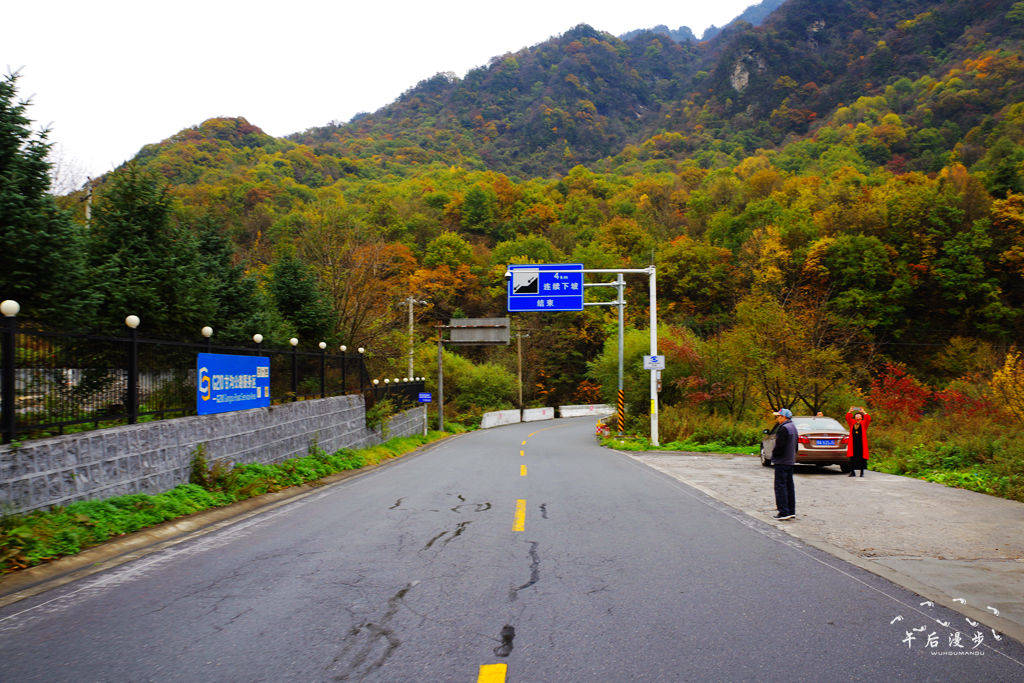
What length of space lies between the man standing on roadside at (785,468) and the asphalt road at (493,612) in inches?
32.5

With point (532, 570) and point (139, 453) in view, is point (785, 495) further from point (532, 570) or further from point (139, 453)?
point (139, 453)

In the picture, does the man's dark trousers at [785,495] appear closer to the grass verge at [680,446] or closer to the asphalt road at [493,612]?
the asphalt road at [493,612]

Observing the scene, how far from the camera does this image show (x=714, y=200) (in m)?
74.0

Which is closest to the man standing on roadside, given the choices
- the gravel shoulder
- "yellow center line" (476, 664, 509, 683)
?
the gravel shoulder

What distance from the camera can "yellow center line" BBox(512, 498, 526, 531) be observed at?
8.05m

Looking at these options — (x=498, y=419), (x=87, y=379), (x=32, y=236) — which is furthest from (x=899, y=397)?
(x=32, y=236)

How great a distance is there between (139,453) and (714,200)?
7450cm

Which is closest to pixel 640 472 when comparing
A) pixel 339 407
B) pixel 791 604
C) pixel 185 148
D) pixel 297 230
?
pixel 339 407

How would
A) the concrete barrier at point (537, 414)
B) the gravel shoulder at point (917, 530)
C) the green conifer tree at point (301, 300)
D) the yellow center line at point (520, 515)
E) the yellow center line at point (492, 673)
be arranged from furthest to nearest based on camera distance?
1. the concrete barrier at point (537, 414)
2. the green conifer tree at point (301, 300)
3. the yellow center line at point (520, 515)
4. the gravel shoulder at point (917, 530)
5. the yellow center line at point (492, 673)

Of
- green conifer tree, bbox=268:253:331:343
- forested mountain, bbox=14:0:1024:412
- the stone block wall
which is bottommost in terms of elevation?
the stone block wall

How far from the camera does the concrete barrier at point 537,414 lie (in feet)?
192

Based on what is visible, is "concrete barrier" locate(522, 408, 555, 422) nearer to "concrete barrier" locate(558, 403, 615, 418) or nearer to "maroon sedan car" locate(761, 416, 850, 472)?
"concrete barrier" locate(558, 403, 615, 418)

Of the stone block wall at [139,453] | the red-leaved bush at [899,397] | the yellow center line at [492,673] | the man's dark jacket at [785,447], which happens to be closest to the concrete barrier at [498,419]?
the red-leaved bush at [899,397]

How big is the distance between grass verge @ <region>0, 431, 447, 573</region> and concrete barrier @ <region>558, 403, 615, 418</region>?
51.9 meters
